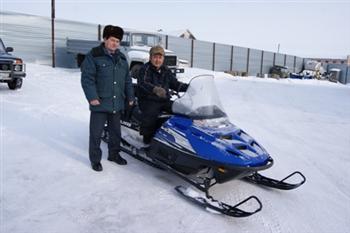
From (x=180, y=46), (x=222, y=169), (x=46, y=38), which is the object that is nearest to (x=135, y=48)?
(x=46, y=38)

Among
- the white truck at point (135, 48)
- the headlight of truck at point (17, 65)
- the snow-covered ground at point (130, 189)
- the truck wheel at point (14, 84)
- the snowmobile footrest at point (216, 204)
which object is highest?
A: the white truck at point (135, 48)

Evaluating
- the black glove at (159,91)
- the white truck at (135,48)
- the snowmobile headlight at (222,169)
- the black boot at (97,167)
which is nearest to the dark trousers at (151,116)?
the black glove at (159,91)

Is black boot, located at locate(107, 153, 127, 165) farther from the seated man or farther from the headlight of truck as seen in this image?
the headlight of truck

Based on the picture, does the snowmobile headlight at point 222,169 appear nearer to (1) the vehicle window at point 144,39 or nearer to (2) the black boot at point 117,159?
(2) the black boot at point 117,159

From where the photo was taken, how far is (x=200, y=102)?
3744 mm

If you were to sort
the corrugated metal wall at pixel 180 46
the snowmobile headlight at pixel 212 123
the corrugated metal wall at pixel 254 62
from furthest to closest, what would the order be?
the corrugated metal wall at pixel 254 62
the corrugated metal wall at pixel 180 46
the snowmobile headlight at pixel 212 123

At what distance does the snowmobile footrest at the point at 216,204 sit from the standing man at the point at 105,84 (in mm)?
1182

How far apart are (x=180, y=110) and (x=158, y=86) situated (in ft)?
1.83

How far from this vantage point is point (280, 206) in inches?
137

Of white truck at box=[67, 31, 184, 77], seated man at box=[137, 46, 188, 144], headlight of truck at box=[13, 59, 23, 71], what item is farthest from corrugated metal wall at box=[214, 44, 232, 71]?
seated man at box=[137, 46, 188, 144]

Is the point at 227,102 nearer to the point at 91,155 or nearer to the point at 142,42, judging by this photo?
the point at 142,42

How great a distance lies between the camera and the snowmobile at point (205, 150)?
3.27 metres

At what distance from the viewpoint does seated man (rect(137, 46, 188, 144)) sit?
412cm

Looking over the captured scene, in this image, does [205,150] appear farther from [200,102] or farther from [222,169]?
[200,102]
